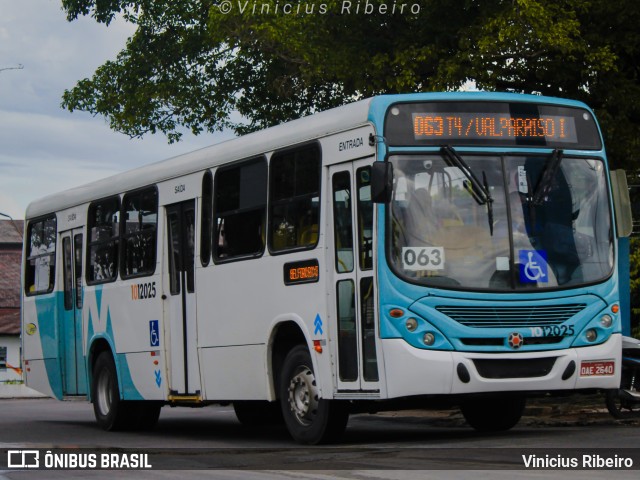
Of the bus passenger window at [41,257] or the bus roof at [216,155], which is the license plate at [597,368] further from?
the bus passenger window at [41,257]

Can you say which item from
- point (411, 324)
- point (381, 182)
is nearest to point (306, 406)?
point (411, 324)

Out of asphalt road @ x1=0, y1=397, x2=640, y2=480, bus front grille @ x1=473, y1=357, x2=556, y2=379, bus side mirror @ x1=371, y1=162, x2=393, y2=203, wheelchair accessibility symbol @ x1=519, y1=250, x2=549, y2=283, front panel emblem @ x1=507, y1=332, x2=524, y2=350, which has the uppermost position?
bus side mirror @ x1=371, y1=162, x2=393, y2=203

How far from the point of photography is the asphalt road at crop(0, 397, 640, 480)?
10656 mm

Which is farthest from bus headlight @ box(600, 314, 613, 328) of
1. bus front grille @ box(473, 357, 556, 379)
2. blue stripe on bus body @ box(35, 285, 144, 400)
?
blue stripe on bus body @ box(35, 285, 144, 400)

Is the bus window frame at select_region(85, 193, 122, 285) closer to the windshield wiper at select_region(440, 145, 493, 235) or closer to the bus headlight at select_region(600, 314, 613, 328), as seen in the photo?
the windshield wiper at select_region(440, 145, 493, 235)

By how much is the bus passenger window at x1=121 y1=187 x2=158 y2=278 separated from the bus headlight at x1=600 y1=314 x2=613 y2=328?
635 centimetres

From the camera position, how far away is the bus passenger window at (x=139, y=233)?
17.5 meters

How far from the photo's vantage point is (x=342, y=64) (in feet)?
77.0

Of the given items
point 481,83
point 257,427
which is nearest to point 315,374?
point 257,427

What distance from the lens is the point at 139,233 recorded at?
17875mm

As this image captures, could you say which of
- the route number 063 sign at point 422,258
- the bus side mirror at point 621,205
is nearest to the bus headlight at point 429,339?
the route number 063 sign at point 422,258

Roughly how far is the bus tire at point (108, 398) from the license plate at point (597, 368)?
7387 mm

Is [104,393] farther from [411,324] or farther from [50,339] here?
[411,324]

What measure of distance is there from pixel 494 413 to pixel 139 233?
538cm
